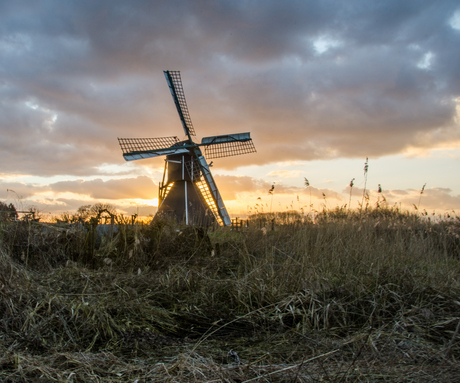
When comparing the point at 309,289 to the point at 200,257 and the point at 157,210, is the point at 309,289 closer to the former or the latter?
the point at 200,257

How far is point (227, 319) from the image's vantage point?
325 cm

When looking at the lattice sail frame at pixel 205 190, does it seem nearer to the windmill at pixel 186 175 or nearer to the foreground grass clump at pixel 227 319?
the windmill at pixel 186 175

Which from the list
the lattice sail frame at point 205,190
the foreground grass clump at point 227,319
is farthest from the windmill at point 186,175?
the foreground grass clump at point 227,319

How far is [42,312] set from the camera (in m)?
3.15

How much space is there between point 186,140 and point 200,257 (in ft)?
44.8

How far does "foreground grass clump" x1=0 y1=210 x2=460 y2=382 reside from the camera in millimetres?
2061

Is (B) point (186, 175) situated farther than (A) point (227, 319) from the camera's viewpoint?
Yes

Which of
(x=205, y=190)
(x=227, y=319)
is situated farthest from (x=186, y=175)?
(x=227, y=319)

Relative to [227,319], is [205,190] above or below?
above

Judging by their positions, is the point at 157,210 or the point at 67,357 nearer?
the point at 67,357

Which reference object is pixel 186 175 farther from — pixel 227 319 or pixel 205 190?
pixel 227 319

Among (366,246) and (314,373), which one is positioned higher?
(366,246)

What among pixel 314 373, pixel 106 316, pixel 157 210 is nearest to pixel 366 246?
pixel 314 373

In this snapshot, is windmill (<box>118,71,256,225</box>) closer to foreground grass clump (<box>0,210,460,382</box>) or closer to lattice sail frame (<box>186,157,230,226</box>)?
lattice sail frame (<box>186,157,230,226</box>)
